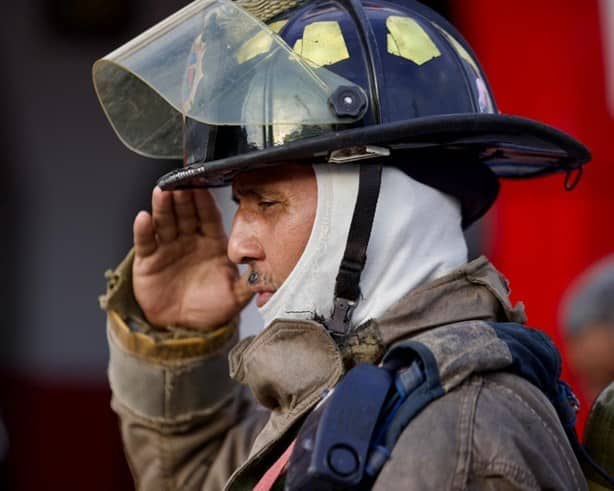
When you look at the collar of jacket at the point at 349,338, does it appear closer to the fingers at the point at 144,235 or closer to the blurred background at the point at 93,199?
the fingers at the point at 144,235

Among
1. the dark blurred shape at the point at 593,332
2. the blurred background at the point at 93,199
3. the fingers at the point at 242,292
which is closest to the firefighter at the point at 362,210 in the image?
the fingers at the point at 242,292

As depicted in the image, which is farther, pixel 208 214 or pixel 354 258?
pixel 208 214

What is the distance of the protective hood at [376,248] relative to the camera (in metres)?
2.25

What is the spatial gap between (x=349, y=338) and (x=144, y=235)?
878 millimetres

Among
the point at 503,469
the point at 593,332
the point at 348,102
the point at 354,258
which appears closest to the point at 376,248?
the point at 354,258

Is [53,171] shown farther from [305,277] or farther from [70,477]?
[305,277]

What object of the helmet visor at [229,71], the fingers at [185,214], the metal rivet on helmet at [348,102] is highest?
the helmet visor at [229,71]

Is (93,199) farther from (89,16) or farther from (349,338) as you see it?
(349,338)

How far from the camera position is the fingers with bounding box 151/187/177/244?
9.42 feet

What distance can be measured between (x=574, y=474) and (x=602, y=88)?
4330 millimetres

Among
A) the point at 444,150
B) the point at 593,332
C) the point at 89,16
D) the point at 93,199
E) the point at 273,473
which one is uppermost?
the point at 89,16

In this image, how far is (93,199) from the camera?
677 cm

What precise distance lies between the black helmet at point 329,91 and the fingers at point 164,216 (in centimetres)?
36

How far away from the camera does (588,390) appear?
4.52 metres
